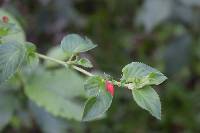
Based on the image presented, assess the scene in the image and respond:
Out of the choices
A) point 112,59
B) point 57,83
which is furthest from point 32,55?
point 112,59

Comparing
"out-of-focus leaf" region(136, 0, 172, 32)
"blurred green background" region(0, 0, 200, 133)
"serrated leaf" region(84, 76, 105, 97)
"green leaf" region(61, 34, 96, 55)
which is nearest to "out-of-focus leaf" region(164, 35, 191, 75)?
"blurred green background" region(0, 0, 200, 133)

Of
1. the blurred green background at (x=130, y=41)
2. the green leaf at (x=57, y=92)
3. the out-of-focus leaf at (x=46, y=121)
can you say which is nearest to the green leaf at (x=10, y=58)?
the green leaf at (x=57, y=92)

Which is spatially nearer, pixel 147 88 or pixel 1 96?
pixel 147 88

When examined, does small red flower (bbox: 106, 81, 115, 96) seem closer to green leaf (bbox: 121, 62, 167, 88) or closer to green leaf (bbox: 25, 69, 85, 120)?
green leaf (bbox: 121, 62, 167, 88)

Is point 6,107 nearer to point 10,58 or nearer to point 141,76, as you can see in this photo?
point 10,58

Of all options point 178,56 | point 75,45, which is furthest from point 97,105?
point 178,56

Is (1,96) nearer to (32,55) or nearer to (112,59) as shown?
(32,55)
